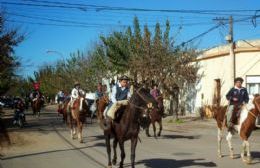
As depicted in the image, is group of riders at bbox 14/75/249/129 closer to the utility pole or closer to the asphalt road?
the asphalt road

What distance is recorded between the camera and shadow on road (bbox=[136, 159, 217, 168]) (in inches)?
514

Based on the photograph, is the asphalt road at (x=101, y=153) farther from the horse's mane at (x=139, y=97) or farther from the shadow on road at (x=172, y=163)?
the horse's mane at (x=139, y=97)

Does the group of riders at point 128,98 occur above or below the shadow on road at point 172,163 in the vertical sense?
above

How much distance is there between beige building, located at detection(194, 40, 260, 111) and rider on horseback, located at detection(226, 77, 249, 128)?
1545 centimetres

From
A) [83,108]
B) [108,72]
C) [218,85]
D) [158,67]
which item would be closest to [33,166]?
[83,108]

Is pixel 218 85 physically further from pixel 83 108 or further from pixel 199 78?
pixel 83 108

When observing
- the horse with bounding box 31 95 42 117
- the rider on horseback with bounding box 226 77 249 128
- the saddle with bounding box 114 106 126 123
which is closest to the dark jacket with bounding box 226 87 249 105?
the rider on horseback with bounding box 226 77 249 128

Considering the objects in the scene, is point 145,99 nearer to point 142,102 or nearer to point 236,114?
point 142,102

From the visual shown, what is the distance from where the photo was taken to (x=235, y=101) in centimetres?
1466

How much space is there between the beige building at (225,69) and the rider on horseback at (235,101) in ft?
50.7

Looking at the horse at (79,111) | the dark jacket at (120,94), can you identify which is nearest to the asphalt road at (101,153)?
the horse at (79,111)

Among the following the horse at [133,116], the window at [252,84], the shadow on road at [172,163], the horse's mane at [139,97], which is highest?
the window at [252,84]

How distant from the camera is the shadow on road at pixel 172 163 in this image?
42.8 ft

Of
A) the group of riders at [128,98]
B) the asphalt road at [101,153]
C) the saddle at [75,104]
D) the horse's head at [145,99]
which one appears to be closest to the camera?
the horse's head at [145,99]
